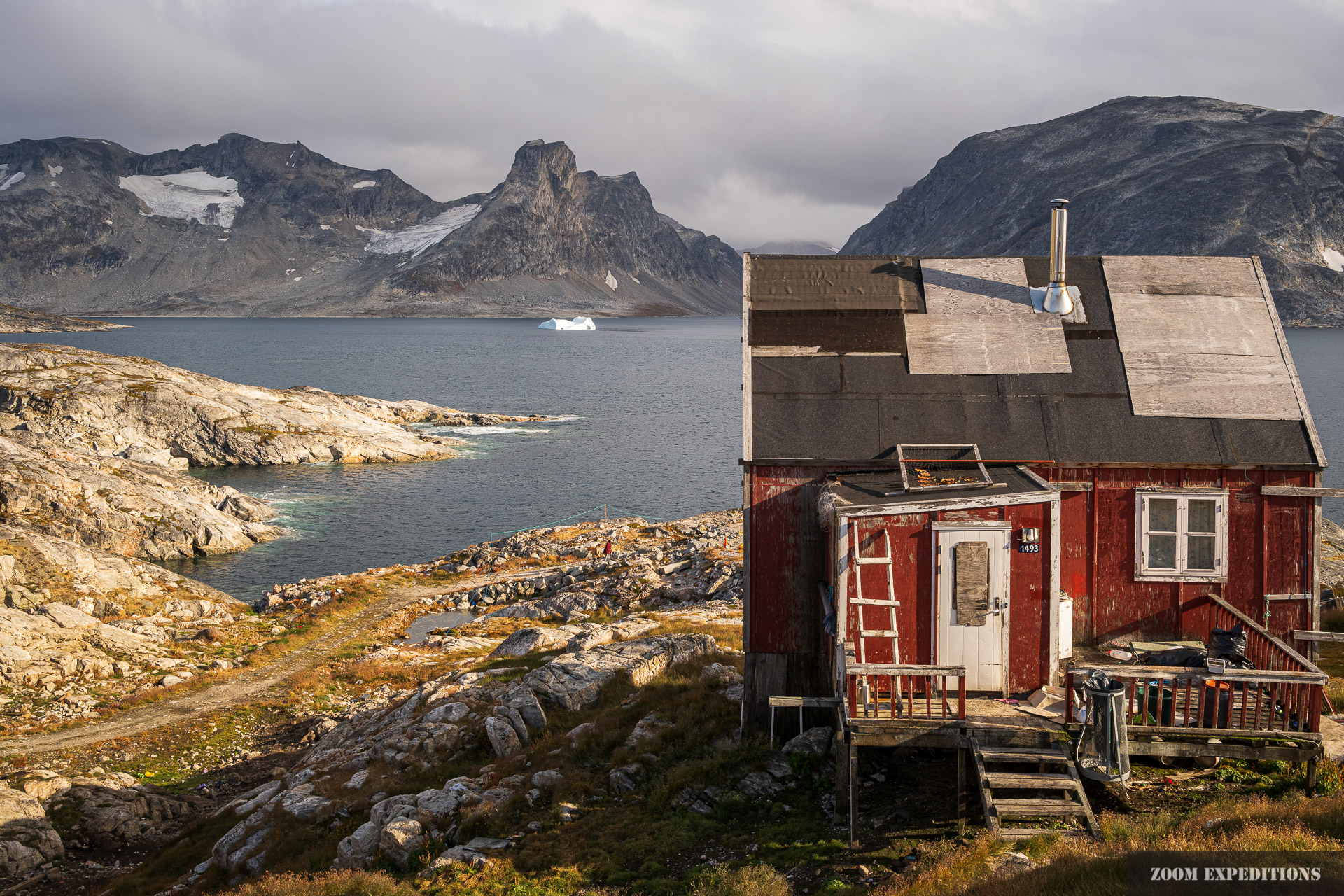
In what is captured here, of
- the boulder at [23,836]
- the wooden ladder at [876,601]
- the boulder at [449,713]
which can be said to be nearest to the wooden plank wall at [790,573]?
the wooden ladder at [876,601]

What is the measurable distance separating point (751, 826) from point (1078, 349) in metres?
11.1

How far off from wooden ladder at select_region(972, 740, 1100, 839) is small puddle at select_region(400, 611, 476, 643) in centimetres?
2444

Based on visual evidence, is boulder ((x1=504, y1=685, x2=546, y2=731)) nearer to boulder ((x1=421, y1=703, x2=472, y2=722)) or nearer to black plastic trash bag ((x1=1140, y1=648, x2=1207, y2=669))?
boulder ((x1=421, y1=703, x2=472, y2=722))

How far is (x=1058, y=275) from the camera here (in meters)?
18.5

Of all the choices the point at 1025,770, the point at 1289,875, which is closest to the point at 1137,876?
the point at 1289,875

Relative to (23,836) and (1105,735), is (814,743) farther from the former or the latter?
(23,836)

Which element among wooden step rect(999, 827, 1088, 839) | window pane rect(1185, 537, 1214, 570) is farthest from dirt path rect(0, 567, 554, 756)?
window pane rect(1185, 537, 1214, 570)

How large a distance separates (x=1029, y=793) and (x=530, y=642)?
17772 mm

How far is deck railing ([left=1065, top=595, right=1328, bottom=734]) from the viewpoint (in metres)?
12.0

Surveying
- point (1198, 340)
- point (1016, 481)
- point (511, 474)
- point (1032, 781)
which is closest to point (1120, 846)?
point (1032, 781)

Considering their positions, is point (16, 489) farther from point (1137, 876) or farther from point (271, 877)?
point (1137, 876)

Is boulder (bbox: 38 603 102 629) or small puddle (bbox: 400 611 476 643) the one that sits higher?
boulder (bbox: 38 603 102 629)

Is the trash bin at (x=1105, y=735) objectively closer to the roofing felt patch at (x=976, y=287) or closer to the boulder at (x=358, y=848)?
the roofing felt patch at (x=976, y=287)

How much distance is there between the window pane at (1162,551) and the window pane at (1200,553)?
0.74 ft
